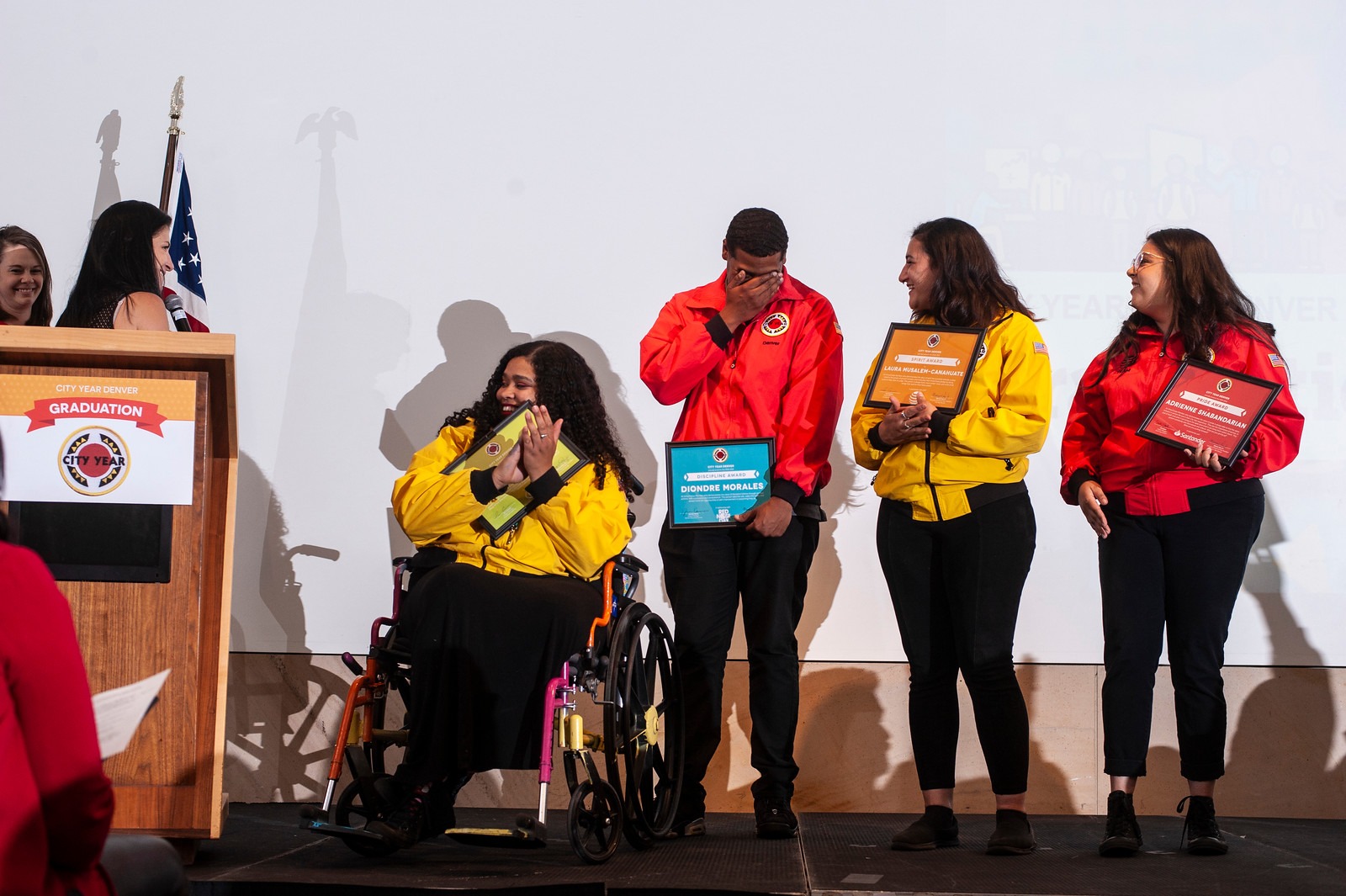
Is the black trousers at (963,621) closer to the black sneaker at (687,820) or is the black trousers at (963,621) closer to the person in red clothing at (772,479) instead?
the person in red clothing at (772,479)

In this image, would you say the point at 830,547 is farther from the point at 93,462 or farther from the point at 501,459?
the point at 93,462

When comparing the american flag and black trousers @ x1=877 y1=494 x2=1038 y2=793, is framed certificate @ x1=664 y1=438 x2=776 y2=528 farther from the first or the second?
the american flag

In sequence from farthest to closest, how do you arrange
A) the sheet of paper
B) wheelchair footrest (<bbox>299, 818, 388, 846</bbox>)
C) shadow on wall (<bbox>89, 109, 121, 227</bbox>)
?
shadow on wall (<bbox>89, 109, 121, 227</bbox>) → wheelchair footrest (<bbox>299, 818, 388, 846</bbox>) → the sheet of paper

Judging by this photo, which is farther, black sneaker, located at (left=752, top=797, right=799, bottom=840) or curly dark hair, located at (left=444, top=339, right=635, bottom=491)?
curly dark hair, located at (left=444, top=339, right=635, bottom=491)

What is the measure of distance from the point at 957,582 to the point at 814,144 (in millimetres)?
1712

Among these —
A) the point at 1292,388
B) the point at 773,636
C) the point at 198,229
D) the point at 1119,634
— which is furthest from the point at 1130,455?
the point at 198,229

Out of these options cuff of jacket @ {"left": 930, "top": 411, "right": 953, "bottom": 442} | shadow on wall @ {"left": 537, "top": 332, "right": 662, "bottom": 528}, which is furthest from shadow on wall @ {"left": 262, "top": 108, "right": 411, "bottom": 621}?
cuff of jacket @ {"left": 930, "top": 411, "right": 953, "bottom": 442}

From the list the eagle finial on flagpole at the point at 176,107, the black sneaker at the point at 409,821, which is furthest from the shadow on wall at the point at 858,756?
the eagle finial on flagpole at the point at 176,107

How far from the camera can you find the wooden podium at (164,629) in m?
2.29

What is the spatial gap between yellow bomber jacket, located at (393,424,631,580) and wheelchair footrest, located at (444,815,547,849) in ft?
2.04

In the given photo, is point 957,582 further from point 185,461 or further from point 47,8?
point 47,8

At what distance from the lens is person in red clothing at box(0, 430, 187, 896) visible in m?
1.08

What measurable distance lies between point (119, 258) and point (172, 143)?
97 centimetres

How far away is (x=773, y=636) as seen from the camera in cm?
285
